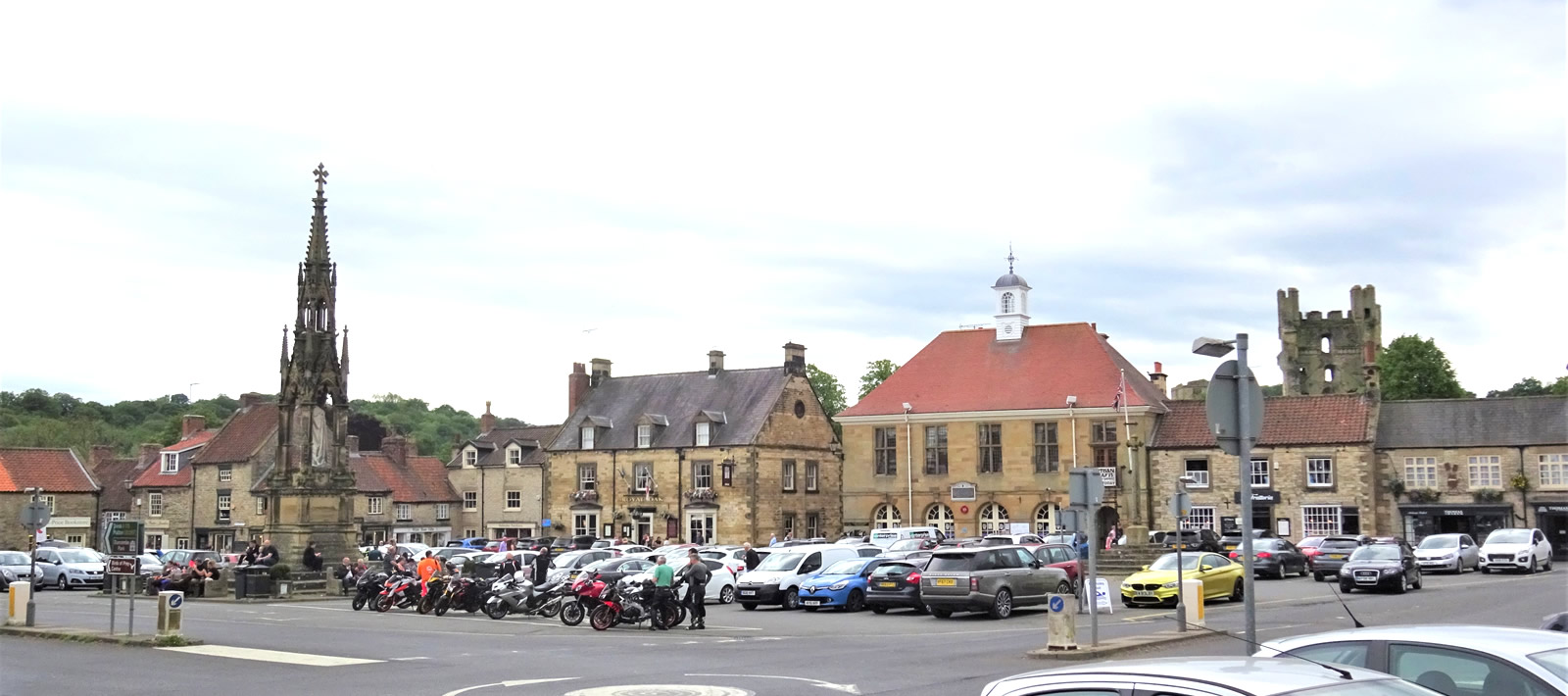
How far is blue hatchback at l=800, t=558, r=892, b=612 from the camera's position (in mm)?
31734

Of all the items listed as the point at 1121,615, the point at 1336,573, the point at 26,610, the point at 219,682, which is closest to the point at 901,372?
the point at 1336,573

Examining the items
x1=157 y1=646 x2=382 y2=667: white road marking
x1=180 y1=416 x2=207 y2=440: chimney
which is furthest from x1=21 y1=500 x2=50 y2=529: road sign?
x1=180 y1=416 x2=207 y2=440: chimney

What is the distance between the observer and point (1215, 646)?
19562 millimetres

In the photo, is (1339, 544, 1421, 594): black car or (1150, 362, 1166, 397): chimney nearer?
(1339, 544, 1421, 594): black car

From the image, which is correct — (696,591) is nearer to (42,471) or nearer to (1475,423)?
(1475,423)

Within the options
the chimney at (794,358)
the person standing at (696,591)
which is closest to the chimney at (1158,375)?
the chimney at (794,358)

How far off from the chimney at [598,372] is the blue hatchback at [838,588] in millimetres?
43459

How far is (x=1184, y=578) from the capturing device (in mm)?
29953

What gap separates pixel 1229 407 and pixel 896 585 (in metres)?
19.5

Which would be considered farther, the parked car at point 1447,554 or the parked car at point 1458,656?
the parked car at point 1447,554

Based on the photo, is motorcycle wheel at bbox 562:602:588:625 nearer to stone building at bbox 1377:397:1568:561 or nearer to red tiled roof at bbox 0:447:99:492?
stone building at bbox 1377:397:1568:561

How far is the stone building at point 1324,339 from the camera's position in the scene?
9588 cm

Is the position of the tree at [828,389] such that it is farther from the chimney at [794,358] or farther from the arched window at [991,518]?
the arched window at [991,518]

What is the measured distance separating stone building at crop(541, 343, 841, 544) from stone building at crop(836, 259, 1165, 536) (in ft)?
12.9
